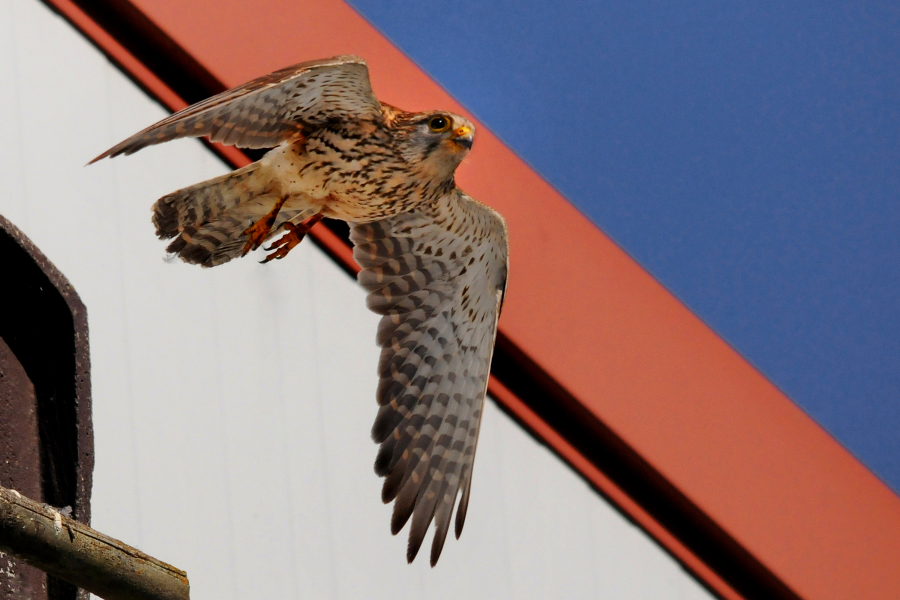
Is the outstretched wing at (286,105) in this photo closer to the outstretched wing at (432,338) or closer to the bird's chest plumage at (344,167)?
the bird's chest plumage at (344,167)

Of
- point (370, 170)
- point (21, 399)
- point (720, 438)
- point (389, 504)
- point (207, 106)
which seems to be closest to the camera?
point (207, 106)

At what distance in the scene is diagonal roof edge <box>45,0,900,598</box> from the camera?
14.3 ft

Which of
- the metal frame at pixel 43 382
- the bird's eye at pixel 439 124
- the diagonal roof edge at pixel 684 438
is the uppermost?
the bird's eye at pixel 439 124

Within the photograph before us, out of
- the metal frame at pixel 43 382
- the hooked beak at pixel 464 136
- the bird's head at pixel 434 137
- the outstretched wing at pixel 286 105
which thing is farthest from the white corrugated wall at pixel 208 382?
the hooked beak at pixel 464 136

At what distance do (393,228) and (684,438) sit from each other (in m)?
1.35

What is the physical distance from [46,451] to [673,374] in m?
2.33

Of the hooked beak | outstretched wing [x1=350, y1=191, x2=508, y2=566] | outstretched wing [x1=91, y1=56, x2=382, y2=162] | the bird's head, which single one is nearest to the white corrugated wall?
outstretched wing [x1=350, y1=191, x2=508, y2=566]

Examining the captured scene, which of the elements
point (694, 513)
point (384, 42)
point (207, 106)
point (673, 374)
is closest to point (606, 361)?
point (673, 374)

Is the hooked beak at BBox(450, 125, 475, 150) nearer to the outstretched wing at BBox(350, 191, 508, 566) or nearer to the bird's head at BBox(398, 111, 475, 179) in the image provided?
the bird's head at BBox(398, 111, 475, 179)

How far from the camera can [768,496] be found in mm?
4547

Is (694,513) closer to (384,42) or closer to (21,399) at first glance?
(384,42)

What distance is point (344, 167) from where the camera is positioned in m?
3.44

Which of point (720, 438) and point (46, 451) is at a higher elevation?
point (720, 438)

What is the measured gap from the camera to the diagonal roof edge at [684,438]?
4.36 meters
